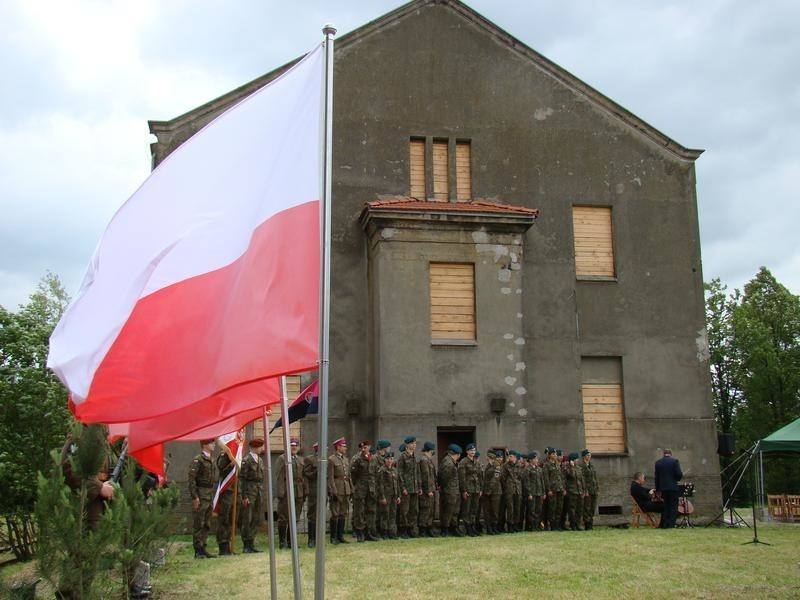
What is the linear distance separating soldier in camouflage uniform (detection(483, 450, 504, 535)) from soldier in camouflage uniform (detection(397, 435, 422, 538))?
4.79 ft

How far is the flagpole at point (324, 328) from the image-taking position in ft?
15.6

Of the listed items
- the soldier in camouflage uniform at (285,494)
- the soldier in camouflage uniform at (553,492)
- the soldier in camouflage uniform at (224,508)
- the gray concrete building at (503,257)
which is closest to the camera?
the soldier in camouflage uniform at (224,508)

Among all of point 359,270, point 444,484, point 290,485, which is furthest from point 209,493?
point 290,485

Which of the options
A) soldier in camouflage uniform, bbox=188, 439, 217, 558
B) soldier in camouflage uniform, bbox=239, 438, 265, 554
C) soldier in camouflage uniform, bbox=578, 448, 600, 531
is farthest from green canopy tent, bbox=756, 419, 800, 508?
soldier in camouflage uniform, bbox=188, 439, 217, 558

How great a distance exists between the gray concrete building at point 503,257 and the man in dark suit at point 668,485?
191 cm

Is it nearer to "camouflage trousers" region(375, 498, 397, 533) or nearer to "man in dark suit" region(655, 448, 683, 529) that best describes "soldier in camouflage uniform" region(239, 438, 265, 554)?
"camouflage trousers" region(375, 498, 397, 533)

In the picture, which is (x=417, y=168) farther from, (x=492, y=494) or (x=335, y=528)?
(x=335, y=528)

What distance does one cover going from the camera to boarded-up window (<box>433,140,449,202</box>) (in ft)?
70.5

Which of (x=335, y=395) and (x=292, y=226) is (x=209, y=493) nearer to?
(x=335, y=395)

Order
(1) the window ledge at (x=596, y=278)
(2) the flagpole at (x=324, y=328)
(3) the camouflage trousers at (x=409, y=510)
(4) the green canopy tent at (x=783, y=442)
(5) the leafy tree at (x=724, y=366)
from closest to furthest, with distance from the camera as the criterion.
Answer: (2) the flagpole at (x=324, y=328) → (3) the camouflage trousers at (x=409, y=510) → (4) the green canopy tent at (x=783, y=442) → (1) the window ledge at (x=596, y=278) → (5) the leafy tree at (x=724, y=366)

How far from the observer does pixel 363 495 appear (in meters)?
16.1

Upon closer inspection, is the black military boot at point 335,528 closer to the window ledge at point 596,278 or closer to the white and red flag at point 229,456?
the white and red flag at point 229,456

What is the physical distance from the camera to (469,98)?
22047 mm

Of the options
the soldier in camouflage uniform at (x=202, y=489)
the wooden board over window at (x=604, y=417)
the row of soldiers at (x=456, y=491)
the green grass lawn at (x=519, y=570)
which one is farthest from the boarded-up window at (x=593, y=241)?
the soldier in camouflage uniform at (x=202, y=489)
